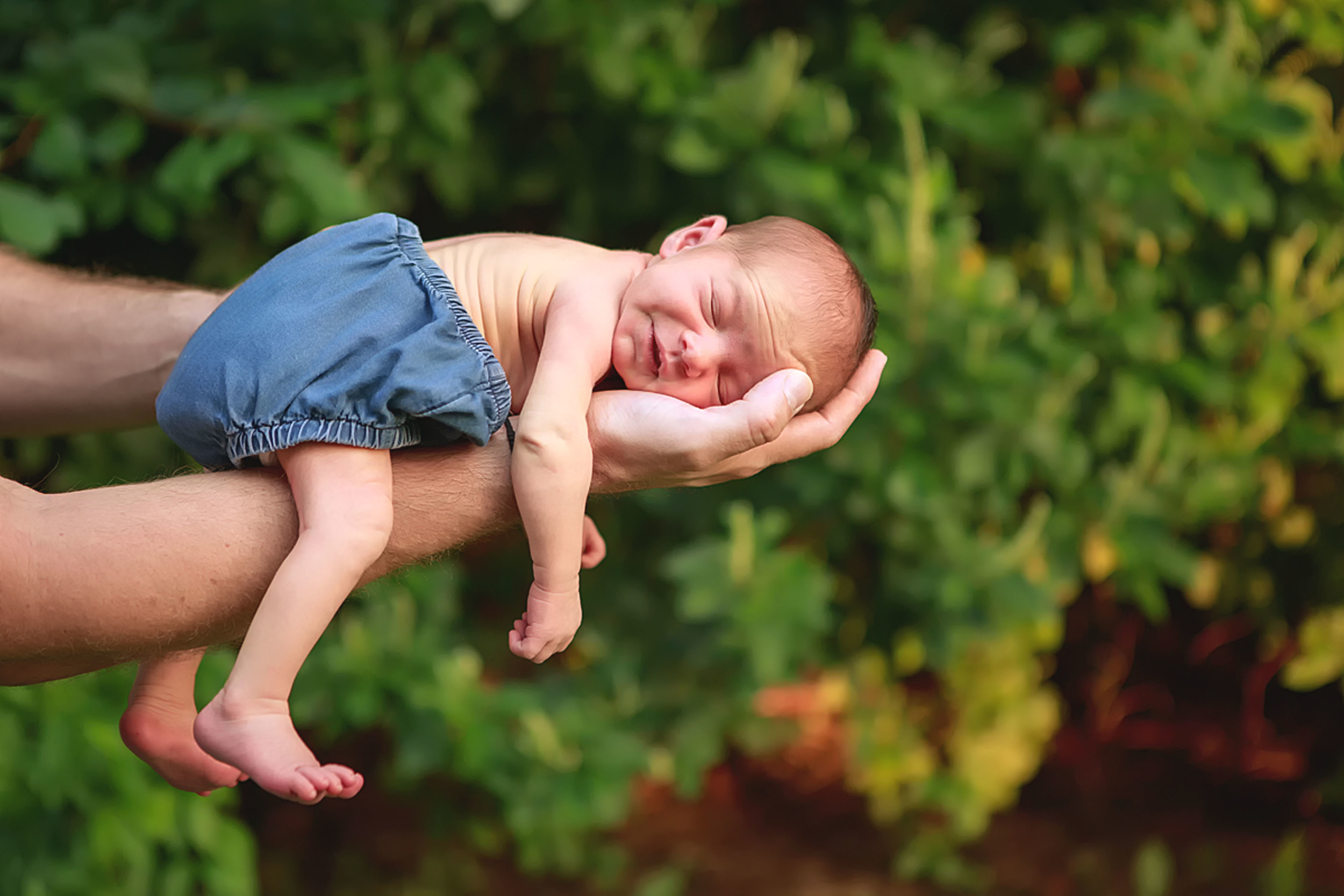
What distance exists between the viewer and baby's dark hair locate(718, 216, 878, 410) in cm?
138

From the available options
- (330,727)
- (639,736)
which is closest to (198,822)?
(330,727)

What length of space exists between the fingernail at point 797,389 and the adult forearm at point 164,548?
0.32 metres

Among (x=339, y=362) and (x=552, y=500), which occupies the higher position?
(x=339, y=362)

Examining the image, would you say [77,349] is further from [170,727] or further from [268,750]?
[268,750]

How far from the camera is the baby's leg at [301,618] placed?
1083 mm

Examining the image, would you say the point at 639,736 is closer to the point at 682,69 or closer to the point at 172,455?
the point at 172,455

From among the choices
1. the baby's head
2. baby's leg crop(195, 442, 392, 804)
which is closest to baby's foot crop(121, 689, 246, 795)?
baby's leg crop(195, 442, 392, 804)

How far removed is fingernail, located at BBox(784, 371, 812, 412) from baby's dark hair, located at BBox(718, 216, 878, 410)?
0.09 metres

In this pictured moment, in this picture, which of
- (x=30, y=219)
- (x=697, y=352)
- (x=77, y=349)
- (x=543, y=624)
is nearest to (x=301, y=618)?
(x=543, y=624)

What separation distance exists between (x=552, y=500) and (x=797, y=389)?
30 centimetres

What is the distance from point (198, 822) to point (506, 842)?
1.02 m

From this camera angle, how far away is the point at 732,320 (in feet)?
4.41

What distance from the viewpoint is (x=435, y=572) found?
7.74ft

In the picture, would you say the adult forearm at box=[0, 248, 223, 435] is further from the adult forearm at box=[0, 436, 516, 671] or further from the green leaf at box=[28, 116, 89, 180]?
the adult forearm at box=[0, 436, 516, 671]
